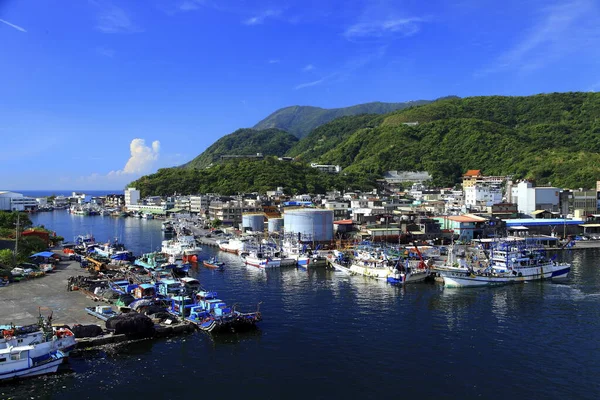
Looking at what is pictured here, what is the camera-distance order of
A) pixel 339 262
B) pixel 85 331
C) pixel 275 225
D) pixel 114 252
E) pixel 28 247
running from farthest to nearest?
pixel 275 225, pixel 114 252, pixel 339 262, pixel 28 247, pixel 85 331

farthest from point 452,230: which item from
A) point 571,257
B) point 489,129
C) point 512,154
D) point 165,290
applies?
point 489,129

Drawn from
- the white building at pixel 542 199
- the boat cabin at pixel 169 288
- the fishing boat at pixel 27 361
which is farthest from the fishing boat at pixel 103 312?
the white building at pixel 542 199

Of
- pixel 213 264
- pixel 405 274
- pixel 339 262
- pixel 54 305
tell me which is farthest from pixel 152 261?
pixel 405 274

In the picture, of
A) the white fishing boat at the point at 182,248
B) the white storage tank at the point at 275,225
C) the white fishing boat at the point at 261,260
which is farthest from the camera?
the white storage tank at the point at 275,225

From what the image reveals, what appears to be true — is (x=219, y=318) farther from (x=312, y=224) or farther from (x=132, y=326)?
(x=312, y=224)

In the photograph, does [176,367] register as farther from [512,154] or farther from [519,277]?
[512,154]

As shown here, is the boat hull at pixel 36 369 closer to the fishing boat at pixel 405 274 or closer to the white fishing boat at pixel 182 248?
the fishing boat at pixel 405 274
